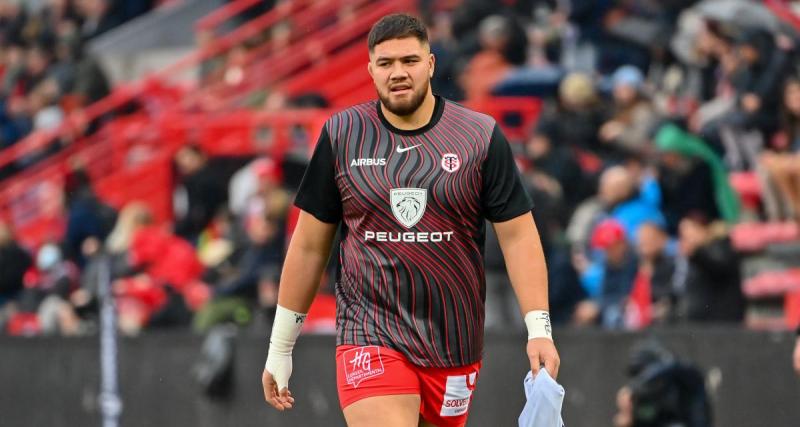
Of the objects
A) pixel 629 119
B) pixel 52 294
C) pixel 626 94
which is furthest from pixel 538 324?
pixel 52 294

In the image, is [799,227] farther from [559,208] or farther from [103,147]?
[103,147]

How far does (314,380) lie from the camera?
40.0ft

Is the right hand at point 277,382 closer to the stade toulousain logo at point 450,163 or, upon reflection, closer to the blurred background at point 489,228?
the stade toulousain logo at point 450,163

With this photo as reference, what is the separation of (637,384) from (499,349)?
1.45 m

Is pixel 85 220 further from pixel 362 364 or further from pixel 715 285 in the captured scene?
pixel 362 364

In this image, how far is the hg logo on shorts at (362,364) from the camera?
6.52 metres

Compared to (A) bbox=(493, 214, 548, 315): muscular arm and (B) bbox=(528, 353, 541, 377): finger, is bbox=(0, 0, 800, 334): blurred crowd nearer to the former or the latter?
A: (A) bbox=(493, 214, 548, 315): muscular arm

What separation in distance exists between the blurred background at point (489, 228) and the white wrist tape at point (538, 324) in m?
3.78

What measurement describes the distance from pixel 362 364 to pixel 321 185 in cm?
70

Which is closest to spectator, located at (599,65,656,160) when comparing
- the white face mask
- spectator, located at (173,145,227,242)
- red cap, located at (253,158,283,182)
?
red cap, located at (253,158,283,182)

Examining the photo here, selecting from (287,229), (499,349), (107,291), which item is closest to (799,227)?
(499,349)

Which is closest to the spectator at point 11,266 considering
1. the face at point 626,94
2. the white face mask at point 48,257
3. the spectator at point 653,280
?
the white face mask at point 48,257

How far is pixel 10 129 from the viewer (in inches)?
827

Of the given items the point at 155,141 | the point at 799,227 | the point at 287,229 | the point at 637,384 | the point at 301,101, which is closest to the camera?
the point at 637,384
